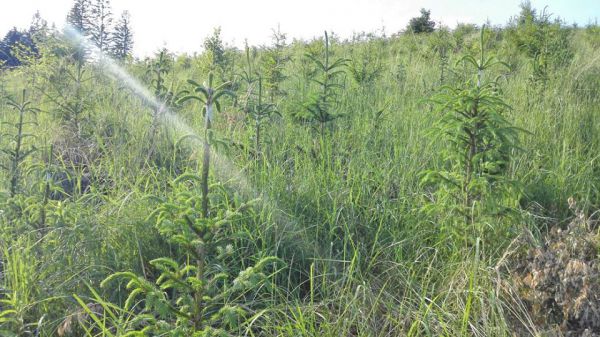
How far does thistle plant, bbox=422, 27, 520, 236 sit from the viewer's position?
8.32ft

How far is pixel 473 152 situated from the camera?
268 centimetres

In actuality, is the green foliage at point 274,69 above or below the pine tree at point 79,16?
below

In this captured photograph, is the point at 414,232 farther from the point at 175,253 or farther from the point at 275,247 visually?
the point at 175,253

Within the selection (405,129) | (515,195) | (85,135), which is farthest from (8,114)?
(515,195)

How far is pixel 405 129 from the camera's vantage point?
3.99 metres

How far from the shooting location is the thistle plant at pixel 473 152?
2537mm

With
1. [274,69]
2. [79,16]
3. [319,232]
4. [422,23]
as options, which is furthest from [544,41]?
[79,16]

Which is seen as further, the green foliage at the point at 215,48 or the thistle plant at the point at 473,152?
the green foliage at the point at 215,48

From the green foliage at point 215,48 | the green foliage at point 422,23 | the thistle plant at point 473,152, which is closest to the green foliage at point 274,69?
the green foliage at point 215,48

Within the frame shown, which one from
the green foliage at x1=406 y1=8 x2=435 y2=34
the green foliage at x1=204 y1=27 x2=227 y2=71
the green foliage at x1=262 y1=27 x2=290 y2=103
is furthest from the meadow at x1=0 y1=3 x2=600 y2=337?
the green foliage at x1=406 y1=8 x2=435 y2=34

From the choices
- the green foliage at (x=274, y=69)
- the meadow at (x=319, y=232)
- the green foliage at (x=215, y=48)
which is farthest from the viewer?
the green foliage at (x=215, y=48)

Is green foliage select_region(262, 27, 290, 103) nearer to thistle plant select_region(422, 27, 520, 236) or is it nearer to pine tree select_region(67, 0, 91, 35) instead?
thistle plant select_region(422, 27, 520, 236)

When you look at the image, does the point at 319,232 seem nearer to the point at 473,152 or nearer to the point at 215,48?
the point at 473,152

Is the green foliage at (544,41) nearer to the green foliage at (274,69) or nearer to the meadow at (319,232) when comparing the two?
the meadow at (319,232)
